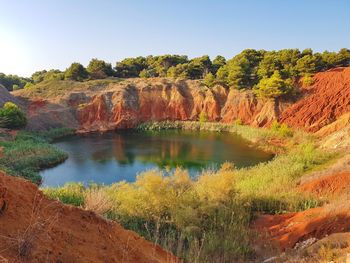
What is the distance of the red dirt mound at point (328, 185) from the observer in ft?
46.6

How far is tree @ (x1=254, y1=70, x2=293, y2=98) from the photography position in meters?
39.8

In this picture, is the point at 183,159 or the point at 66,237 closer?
the point at 66,237

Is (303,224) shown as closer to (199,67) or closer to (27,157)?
(27,157)

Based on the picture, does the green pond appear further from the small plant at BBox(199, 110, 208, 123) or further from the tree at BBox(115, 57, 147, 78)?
the tree at BBox(115, 57, 147, 78)

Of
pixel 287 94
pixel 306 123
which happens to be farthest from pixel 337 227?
pixel 287 94

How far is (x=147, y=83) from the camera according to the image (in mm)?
52656

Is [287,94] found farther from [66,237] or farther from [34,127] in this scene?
[66,237]

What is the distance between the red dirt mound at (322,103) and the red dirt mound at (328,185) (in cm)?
1971

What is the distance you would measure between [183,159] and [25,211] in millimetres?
23181

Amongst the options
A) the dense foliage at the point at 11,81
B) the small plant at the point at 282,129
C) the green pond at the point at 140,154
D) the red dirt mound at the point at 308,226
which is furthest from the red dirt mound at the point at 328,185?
the dense foliage at the point at 11,81

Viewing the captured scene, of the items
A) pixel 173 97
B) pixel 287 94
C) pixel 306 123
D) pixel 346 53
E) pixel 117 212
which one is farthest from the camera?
pixel 173 97

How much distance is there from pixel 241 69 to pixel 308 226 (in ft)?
127

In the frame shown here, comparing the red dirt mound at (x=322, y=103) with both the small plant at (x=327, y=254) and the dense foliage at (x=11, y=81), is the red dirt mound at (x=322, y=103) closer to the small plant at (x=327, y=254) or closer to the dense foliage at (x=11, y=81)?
the small plant at (x=327, y=254)

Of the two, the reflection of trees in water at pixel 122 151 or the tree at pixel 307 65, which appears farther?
the tree at pixel 307 65
